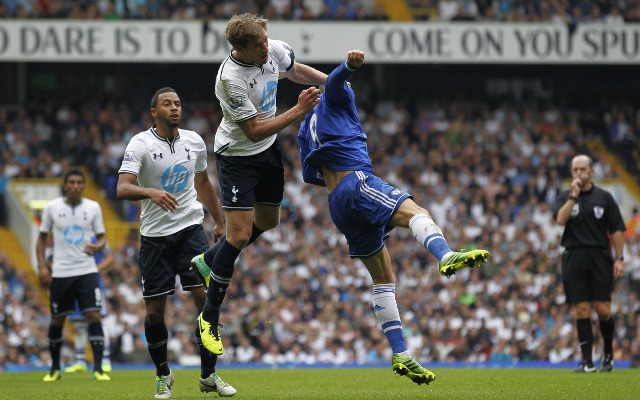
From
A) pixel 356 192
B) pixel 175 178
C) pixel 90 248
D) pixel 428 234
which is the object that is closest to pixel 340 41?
pixel 90 248

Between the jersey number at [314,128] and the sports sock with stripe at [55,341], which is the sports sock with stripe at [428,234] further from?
the sports sock with stripe at [55,341]

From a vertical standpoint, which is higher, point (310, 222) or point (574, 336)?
point (310, 222)

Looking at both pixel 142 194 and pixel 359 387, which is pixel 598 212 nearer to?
pixel 359 387

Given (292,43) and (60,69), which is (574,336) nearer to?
(292,43)

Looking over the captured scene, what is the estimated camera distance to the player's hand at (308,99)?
21.1 feet

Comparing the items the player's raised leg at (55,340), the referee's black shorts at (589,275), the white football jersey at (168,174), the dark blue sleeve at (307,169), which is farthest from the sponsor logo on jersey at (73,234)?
the referee's black shorts at (589,275)

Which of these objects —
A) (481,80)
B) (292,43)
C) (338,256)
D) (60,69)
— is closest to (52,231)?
(338,256)

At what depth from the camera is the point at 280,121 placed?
6.63 m

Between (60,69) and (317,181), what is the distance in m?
19.1

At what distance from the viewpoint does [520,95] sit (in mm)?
25391

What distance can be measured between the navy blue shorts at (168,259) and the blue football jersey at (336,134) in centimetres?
158

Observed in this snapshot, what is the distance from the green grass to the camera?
22.8ft

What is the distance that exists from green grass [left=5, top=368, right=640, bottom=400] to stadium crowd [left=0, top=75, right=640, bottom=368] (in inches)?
177

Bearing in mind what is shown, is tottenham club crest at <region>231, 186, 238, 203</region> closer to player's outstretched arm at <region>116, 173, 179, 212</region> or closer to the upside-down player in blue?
player's outstretched arm at <region>116, 173, 179, 212</region>
